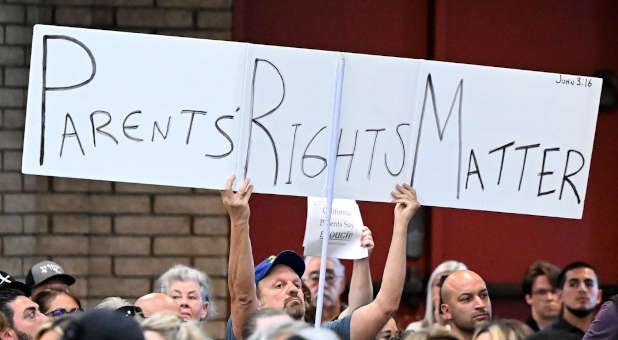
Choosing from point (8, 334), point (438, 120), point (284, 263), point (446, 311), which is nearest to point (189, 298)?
point (284, 263)

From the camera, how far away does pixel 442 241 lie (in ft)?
27.4

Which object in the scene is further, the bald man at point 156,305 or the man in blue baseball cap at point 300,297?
the bald man at point 156,305

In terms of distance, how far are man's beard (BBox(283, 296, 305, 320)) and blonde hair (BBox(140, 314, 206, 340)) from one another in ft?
3.74

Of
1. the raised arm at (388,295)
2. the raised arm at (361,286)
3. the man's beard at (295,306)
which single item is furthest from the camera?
the raised arm at (361,286)

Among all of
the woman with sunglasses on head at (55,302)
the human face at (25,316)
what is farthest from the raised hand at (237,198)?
the woman with sunglasses on head at (55,302)

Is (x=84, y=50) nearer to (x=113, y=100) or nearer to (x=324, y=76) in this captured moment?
(x=113, y=100)

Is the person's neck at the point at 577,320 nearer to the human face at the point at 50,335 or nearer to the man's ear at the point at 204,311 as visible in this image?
the man's ear at the point at 204,311

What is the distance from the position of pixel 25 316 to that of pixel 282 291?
1.06 m

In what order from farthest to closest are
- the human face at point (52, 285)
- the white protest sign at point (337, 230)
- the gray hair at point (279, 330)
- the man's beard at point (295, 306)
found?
the human face at point (52, 285)
the white protest sign at point (337, 230)
the man's beard at point (295, 306)
the gray hair at point (279, 330)

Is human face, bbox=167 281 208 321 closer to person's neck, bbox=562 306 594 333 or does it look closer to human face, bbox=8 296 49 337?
human face, bbox=8 296 49 337

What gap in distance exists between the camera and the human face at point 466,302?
6.29 meters

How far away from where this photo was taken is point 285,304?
539 centimetres

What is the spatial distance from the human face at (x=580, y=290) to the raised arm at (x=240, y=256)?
3212 millimetres

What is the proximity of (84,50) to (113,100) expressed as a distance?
20 cm
